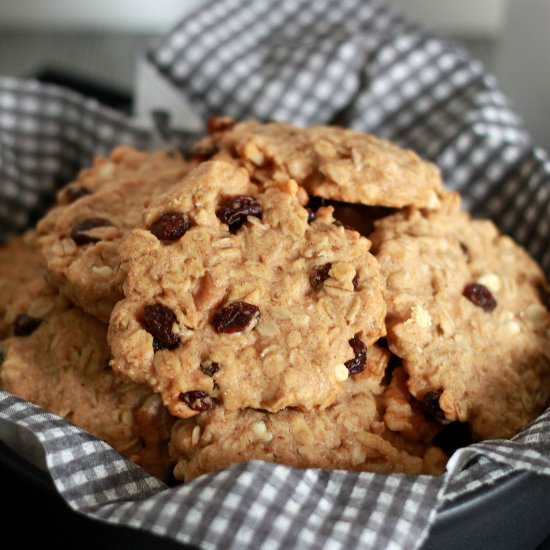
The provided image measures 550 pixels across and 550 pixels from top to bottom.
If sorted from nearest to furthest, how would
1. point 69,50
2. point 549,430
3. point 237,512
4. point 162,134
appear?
A: 1. point 237,512
2. point 549,430
3. point 162,134
4. point 69,50

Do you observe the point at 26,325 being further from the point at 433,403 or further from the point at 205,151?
the point at 433,403

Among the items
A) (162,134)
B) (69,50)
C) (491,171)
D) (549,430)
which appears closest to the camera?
(549,430)

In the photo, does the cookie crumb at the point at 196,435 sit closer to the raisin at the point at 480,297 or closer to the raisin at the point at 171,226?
the raisin at the point at 171,226

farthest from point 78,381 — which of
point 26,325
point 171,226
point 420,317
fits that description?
point 420,317

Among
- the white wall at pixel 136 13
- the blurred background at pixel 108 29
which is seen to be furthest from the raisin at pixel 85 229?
the white wall at pixel 136 13

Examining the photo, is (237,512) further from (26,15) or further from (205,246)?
(26,15)

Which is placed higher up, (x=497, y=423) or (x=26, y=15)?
(x=497, y=423)

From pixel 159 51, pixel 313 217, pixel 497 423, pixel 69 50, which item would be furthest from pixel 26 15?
pixel 497 423
